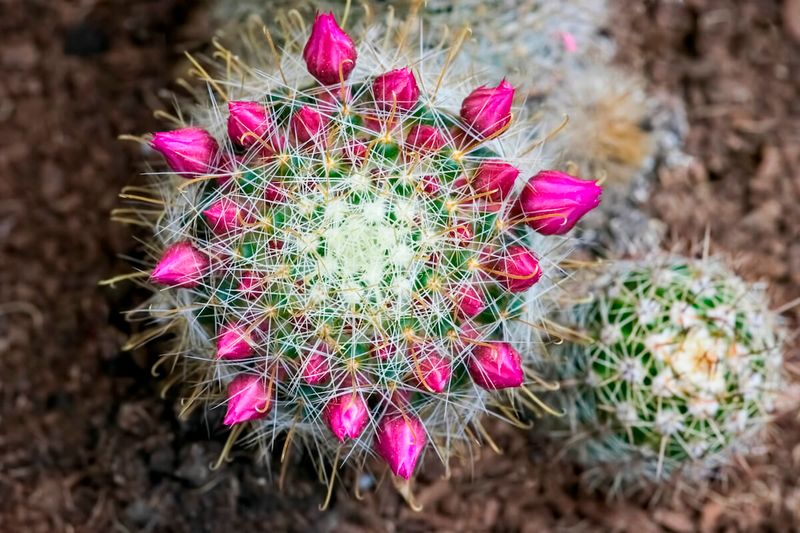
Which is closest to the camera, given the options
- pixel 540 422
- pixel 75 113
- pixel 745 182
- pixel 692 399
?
pixel 692 399

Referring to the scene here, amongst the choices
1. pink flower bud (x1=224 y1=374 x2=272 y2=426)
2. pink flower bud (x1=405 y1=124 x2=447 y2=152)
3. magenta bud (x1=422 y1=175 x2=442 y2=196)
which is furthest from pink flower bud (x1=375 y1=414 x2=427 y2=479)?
pink flower bud (x1=405 y1=124 x2=447 y2=152)

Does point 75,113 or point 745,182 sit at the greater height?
point 75,113

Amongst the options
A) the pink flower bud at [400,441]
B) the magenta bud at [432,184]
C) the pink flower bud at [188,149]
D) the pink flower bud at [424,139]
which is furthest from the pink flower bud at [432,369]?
the pink flower bud at [188,149]

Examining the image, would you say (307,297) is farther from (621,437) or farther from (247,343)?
(621,437)

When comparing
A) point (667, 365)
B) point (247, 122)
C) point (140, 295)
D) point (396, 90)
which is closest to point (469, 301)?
point (396, 90)

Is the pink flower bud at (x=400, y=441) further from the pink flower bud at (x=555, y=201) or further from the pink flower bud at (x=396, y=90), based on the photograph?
the pink flower bud at (x=396, y=90)

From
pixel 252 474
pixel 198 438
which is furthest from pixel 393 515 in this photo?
pixel 198 438

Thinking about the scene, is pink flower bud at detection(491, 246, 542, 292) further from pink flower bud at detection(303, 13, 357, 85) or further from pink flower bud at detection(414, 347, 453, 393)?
pink flower bud at detection(303, 13, 357, 85)
